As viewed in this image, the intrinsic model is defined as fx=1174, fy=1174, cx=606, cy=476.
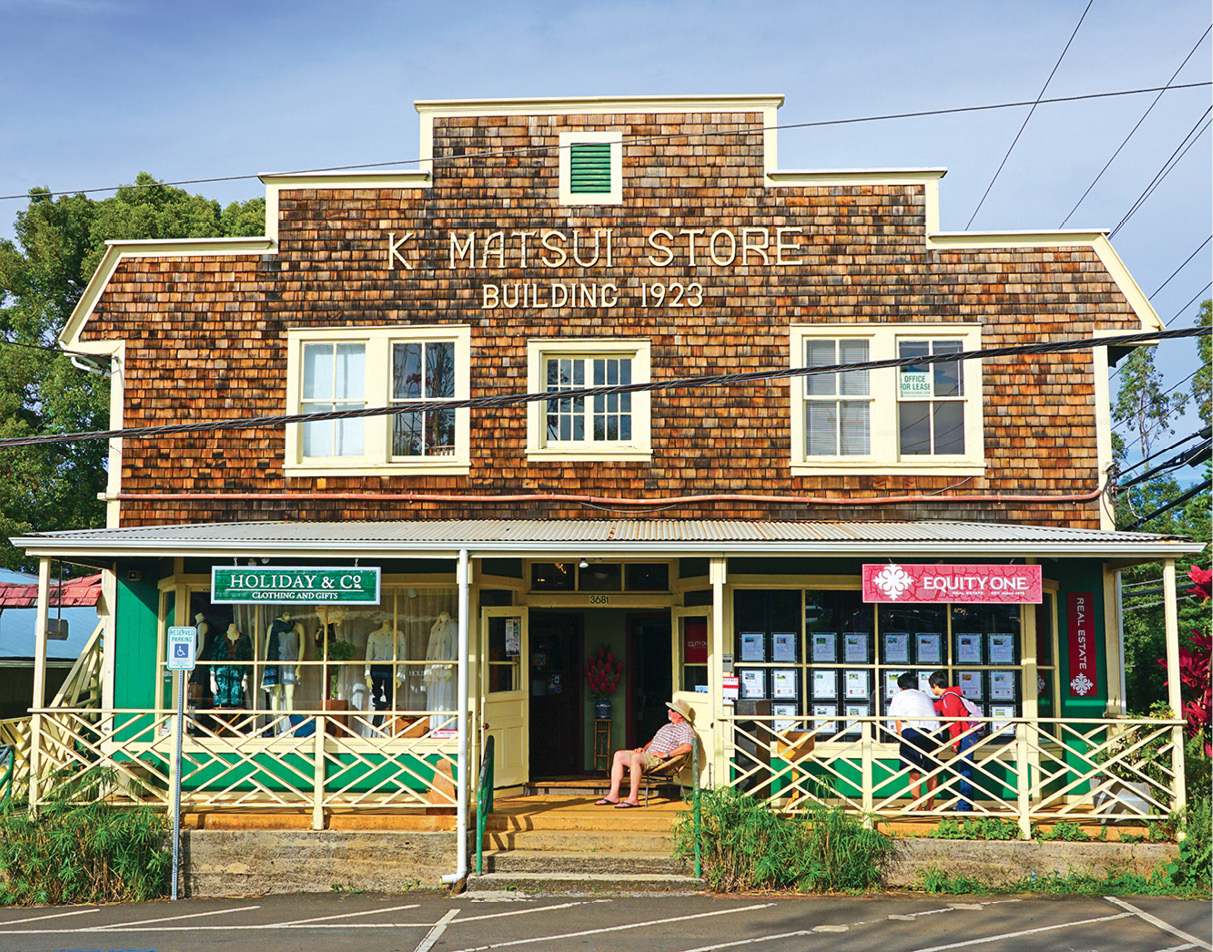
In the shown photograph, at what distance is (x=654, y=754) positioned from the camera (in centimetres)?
1207

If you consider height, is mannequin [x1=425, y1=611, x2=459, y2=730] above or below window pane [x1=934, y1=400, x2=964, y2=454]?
below

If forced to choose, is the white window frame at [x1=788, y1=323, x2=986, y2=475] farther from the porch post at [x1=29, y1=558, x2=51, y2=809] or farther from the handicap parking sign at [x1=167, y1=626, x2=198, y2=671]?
the porch post at [x1=29, y1=558, x2=51, y2=809]

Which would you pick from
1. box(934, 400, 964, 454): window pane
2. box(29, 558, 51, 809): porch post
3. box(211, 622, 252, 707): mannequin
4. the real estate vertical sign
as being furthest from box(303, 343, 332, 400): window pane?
the real estate vertical sign

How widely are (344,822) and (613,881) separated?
270cm

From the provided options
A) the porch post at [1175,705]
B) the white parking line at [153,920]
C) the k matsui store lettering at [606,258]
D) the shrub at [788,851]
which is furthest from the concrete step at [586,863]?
the k matsui store lettering at [606,258]

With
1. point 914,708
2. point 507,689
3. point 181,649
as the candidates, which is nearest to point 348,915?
point 181,649

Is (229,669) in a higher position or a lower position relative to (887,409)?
lower

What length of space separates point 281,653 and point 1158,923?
902cm

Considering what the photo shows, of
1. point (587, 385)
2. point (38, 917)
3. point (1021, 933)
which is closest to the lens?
point (1021, 933)

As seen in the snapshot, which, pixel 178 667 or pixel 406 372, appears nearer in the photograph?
pixel 178 667

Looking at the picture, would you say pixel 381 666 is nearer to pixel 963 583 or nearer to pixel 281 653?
pixel 281 653

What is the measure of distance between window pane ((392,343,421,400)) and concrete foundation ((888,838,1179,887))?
742 centimetres

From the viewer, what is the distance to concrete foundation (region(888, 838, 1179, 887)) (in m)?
10.6

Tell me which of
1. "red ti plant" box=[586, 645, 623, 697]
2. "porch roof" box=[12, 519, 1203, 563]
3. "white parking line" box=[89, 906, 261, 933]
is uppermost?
"porch roof" box=[12, 519, 1203, 563]
